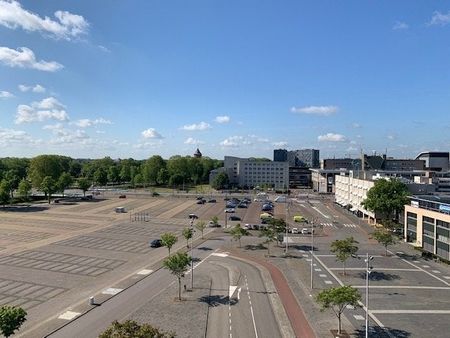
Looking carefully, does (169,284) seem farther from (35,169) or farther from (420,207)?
(35,169)

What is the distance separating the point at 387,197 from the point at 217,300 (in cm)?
→ 6296

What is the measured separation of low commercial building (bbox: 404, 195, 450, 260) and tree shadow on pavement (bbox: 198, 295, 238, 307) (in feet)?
129

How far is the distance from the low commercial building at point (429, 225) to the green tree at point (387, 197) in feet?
29.6

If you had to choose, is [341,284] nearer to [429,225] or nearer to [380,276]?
[380,276]

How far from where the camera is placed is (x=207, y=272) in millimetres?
52406

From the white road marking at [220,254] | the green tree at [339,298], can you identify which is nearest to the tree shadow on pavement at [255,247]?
the white road marking at [220,254]

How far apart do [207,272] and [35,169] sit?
5194 inches

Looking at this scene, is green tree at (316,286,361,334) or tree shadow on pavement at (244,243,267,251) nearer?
green tree at (316,286,361,334)

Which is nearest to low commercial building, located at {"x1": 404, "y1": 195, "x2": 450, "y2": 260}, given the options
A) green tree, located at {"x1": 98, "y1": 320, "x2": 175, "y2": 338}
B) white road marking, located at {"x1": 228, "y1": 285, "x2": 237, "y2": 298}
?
white road marking, located at {"x1": 228, "y1": 285, "x2": 237, "y2": 298}

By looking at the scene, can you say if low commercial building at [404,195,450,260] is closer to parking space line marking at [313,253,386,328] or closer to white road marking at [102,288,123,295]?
parking space line marking at [313,253,386,328]

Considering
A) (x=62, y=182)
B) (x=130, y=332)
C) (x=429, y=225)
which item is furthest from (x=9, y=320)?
(x=62, y=182)

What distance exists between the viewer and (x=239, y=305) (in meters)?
40.0

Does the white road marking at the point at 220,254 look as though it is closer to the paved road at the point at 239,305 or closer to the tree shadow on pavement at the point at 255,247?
the tree shadow on pavement at the point at 255,247

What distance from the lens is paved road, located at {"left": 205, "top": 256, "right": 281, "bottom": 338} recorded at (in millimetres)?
34062
